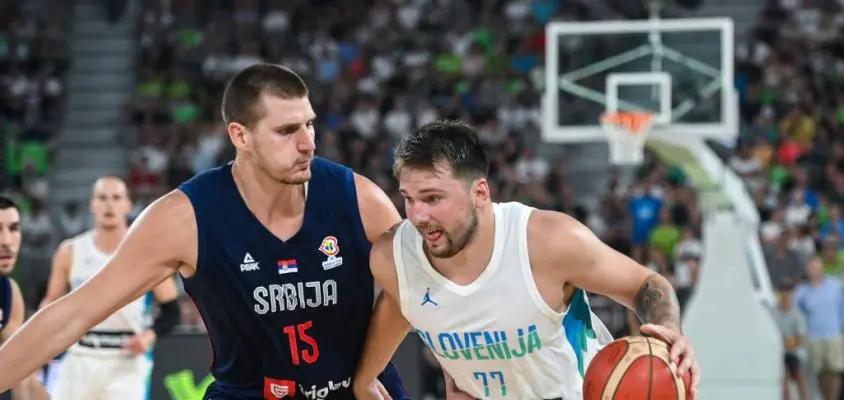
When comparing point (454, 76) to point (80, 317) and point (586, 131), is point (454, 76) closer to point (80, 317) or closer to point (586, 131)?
point (586, 131)

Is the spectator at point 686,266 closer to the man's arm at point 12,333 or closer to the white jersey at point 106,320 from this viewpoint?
the white jersey at point 106,320

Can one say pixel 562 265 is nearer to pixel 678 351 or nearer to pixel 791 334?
pixel 678 351

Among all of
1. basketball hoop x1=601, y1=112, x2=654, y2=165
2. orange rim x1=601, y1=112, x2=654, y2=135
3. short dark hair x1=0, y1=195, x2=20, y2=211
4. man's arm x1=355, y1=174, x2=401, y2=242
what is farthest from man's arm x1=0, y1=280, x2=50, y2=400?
orange rim x1=601, y1=112, x2=654, y2=135

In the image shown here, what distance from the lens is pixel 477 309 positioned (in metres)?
4.96

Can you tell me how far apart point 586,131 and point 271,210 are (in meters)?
8.26

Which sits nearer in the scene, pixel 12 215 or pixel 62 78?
pixel 12 215

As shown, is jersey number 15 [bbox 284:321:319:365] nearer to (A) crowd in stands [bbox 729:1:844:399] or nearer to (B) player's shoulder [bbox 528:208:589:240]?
(B) player's shoulder [bbox 528:208:589:240]

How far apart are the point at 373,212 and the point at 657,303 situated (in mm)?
1292

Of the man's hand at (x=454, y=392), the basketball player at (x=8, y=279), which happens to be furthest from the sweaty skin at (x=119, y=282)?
the basketball player at (x=8, y=279)

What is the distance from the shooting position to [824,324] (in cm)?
1384

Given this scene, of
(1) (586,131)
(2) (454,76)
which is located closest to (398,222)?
(1) (586,131)

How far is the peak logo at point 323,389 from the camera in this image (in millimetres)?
5309

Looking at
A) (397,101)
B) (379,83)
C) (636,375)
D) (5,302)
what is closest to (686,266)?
(397,101)

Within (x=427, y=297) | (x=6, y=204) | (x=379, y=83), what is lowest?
(x=427, y=297)
